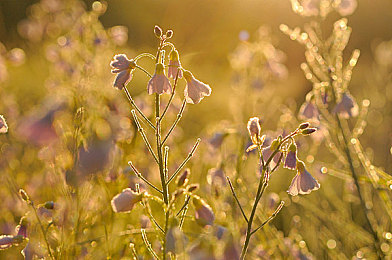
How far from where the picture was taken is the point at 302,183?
1.27 m

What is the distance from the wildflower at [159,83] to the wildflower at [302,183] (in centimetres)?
42

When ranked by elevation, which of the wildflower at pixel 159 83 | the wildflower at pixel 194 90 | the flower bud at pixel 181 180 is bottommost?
the flower bud at pixel 181 180

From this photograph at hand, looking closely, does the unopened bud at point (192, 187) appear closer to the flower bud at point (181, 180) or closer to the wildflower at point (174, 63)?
the flower bud at point (181, 180)

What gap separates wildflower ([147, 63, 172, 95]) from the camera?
1191mm

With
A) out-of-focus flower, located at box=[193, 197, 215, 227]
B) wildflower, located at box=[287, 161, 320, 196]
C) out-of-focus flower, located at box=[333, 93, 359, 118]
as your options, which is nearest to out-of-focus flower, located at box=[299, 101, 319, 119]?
out-of-focus flower, located at box=[333, 93, 359, 118]

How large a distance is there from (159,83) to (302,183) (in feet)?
1.56

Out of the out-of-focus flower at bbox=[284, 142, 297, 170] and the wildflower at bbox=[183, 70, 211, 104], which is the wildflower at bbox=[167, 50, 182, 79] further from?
the out-of-focus flower at bbox=[284, 142, 297, 170]

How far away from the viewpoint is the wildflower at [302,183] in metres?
1.24

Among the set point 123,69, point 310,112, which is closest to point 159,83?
point 123,69

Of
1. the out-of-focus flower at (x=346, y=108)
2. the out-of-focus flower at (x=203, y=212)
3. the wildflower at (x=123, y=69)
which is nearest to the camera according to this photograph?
the out-of-focus flower at (x=203, y=212)

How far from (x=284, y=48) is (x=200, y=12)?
1853 mm

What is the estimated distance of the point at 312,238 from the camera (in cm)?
252

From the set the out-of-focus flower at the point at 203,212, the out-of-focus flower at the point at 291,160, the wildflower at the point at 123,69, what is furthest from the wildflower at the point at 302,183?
the wildflower at the point at 123,69

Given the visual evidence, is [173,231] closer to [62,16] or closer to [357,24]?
[62,16]
